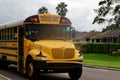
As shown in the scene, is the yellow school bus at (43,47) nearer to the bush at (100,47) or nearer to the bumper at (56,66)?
the bumper at (56,66)

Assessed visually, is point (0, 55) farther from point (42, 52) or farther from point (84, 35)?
point (84, 35)

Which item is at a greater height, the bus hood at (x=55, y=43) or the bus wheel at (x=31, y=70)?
the bus hood at (x=55, y=43)

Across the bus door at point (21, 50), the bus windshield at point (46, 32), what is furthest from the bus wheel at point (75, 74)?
the bus door at point (21, 50)

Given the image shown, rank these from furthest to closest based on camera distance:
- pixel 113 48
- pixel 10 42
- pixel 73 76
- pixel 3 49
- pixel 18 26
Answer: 1. pixel 113 48
2. pixel 3 49
3. pixel 10 42
4. pixel 18 26
5. pixel 73 76

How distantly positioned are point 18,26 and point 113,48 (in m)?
50.8

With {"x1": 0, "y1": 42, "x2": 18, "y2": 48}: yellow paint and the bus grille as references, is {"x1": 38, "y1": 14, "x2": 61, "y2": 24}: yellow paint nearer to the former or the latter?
the bus grille

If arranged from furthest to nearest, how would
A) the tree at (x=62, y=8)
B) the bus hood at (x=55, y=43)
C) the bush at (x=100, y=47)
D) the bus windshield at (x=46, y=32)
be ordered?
the tree at (x=62, y=8), the bush at (x=100, y=47), the bus windshield at (x=46, y=32), the bus hood at (x=55, y=43)

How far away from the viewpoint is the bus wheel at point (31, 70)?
16875 mm

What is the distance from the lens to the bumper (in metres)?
16.5

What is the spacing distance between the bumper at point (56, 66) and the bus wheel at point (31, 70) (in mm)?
310

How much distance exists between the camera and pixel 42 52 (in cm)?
1684

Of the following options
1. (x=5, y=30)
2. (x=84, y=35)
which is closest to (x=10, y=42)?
(x=5, y=30)

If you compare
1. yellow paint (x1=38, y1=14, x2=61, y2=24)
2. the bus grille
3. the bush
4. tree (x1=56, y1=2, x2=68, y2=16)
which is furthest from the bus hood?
tree (x1=56, y1=2, x2=68, y2=16)

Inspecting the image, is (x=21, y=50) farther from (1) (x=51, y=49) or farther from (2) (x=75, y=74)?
(2) (x=75, y=74)
